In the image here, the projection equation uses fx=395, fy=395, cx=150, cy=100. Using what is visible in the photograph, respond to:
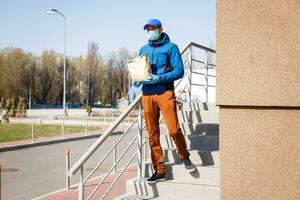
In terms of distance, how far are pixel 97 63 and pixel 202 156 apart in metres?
81.6

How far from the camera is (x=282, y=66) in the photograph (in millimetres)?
3463

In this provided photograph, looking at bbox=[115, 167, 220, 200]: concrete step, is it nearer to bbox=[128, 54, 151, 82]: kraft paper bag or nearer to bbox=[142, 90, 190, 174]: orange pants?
bbox=[142, 90, 190, 174]: orange pants

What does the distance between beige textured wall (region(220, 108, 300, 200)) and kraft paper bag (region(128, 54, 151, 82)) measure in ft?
5.13

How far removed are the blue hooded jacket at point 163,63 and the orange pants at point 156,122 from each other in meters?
0.11

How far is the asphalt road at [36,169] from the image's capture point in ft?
27.3

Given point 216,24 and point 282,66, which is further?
point 216,24

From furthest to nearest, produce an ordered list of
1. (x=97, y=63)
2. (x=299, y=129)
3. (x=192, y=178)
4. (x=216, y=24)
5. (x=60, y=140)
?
(x=97, y=63) → (x=60, y=140) → (x=192, y=178) → (x=216, y=24) → (x=299, y=129)

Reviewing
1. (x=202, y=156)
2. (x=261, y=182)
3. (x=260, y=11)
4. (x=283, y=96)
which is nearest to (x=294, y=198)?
(x=261, y=182)

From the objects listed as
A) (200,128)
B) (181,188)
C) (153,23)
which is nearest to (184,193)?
(181,188)

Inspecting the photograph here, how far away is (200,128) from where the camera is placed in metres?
6.68

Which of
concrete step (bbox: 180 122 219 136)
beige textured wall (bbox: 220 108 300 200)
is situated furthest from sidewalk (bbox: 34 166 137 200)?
beige textured wall (bbox: 220 108 300 200)

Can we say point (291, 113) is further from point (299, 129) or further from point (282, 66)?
point (282, 66)

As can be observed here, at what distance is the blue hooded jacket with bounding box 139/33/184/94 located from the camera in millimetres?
5051

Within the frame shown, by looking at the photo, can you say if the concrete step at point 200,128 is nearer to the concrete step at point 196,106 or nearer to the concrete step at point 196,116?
the concrete step at point 196,116
